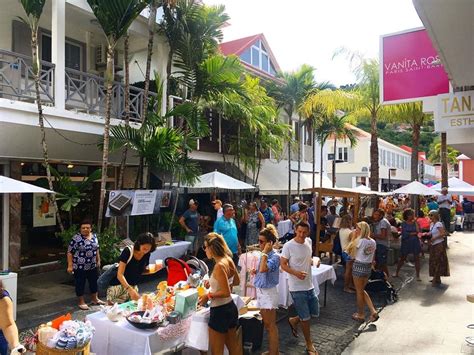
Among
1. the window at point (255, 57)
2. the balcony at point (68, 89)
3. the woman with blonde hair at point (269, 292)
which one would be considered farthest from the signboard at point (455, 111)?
the window at point (255, 57)

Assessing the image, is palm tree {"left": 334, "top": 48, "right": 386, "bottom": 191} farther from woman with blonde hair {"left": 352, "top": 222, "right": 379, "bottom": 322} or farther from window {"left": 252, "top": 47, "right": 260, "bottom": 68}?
woman with blonde hair {"left": 352, "top": 222, "right": 379, "bottom": 322}

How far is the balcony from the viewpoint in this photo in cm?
836

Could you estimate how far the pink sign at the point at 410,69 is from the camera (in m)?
6.90

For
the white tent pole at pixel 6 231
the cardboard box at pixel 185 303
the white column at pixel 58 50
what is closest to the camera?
the cardboard box at pixel 185 303

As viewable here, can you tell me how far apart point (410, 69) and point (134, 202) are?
21.1 ft

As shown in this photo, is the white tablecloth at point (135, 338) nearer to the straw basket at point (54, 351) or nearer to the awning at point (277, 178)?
the straw basket at point (54, 351)

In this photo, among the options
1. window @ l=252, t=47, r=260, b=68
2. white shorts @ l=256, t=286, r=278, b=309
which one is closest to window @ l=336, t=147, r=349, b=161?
window @ l=252, t=47, r=260, b=68

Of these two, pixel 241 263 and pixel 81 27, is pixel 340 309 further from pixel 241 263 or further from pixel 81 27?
pixel 81 27

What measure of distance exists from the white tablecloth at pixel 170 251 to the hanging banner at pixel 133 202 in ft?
3.30

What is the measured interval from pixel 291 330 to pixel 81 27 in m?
9.54

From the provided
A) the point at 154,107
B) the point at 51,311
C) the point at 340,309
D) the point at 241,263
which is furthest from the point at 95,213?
the point at 340,309

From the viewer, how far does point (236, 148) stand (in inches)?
623

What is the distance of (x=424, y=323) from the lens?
6.82 m

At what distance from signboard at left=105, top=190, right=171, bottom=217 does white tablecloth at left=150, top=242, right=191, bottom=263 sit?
101 cm
